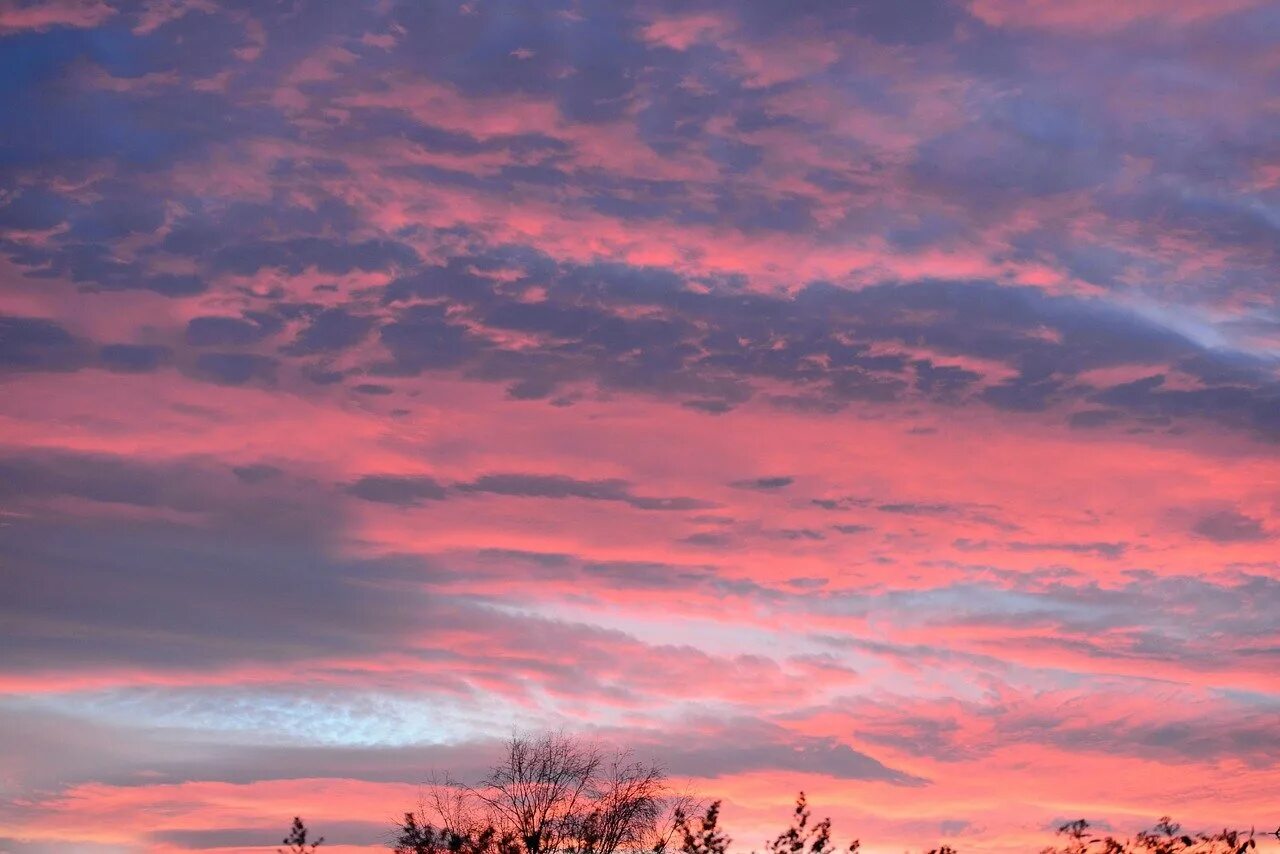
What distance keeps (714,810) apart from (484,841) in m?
7.07

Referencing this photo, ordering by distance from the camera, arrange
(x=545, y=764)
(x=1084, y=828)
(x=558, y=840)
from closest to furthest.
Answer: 1. (x=1084, y=828)
2. (x=558, y=840)
3. (x=545, y=764)

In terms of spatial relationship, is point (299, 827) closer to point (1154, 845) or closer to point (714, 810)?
point (714, 810)

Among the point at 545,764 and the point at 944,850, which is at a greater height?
the point at 545,764

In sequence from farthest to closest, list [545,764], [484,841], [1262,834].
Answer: [545,764] < [484,841] < [1262,834]

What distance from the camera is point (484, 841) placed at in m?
27.6

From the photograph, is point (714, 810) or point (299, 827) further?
point (299, 827)

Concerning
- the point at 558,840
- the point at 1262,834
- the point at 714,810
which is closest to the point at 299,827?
the point at 714,810

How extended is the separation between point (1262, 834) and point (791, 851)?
25.7 ft

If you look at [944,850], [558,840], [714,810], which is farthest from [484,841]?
[558,840]

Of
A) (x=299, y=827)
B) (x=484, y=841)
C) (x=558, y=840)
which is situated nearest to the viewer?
(x=299, y=827)

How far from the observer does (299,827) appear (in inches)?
944

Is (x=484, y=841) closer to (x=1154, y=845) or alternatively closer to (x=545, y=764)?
(x=1154, y=845)

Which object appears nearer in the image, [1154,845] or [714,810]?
[1154,845]

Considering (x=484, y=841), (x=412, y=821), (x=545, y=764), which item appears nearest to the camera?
(x=484, y=841)
